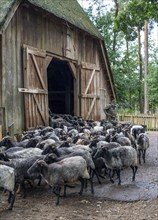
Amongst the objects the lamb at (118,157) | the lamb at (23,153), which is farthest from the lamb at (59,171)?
the lamb at (118,157)

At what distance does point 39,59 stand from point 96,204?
8407 millimetres

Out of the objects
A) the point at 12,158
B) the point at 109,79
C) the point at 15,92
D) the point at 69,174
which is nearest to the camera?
the point at 69,174

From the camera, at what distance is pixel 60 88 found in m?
20.8

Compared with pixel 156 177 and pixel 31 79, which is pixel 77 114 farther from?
pixel 156 177

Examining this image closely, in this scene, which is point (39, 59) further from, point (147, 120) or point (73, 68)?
point (147, 120)

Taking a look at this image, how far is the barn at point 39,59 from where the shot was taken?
11.8 metres

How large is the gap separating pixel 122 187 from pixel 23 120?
5.92 meters

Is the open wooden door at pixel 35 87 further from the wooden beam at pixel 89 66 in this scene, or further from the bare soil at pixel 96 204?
the bare soil at pixel 96 204

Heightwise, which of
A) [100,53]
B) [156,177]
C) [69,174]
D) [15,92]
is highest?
[100,53]

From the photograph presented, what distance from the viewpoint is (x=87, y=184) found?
27.0 ft

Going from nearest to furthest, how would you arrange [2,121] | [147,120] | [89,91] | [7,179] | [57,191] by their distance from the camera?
[7,179], [57,191], [2,121], [89,91], [147,120]

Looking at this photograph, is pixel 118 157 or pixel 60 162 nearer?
pixel 60 162

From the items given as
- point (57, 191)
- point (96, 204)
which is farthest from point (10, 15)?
point (96, 204)

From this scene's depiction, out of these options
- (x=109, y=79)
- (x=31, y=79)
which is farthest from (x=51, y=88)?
(x=31, y=79)
